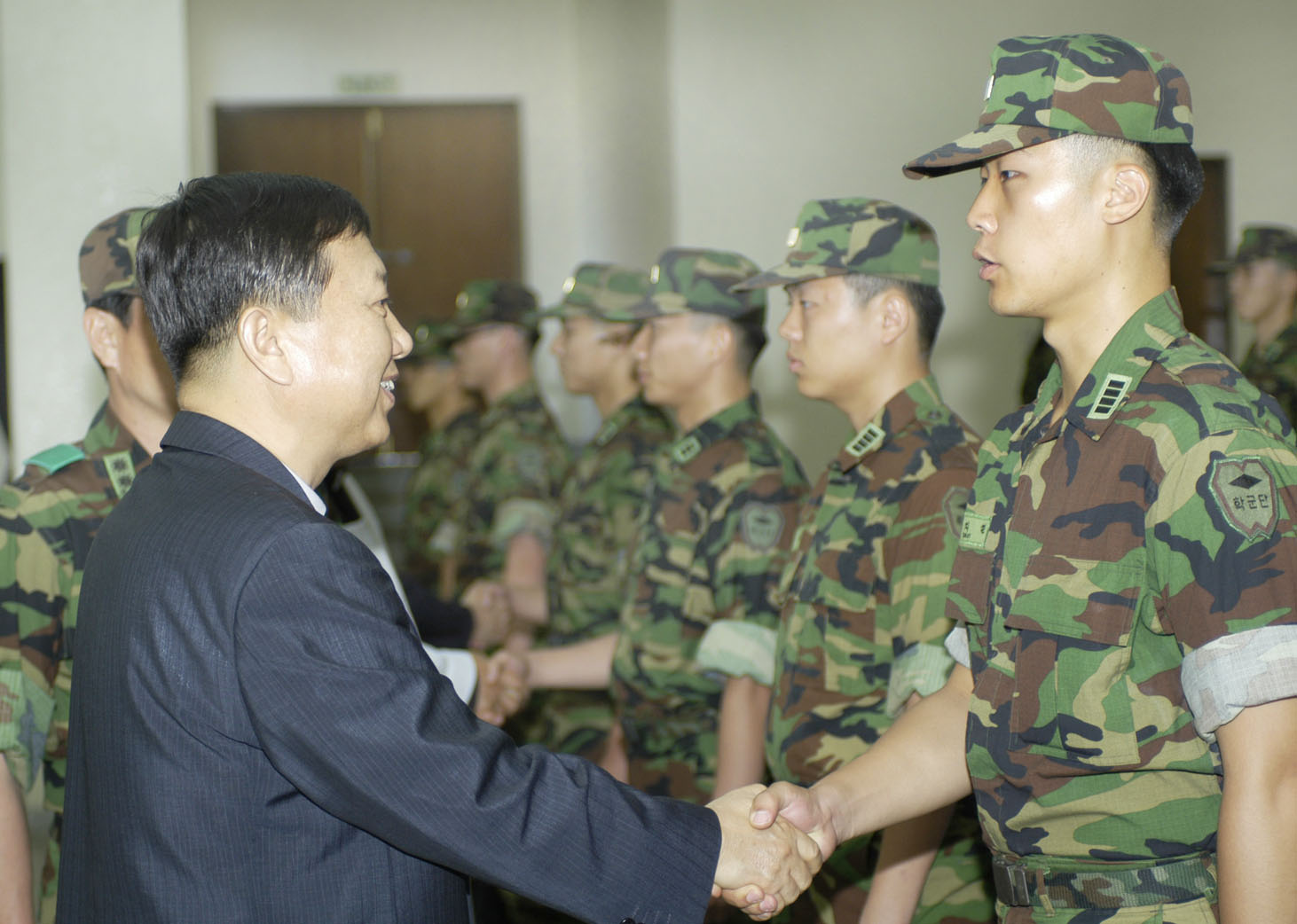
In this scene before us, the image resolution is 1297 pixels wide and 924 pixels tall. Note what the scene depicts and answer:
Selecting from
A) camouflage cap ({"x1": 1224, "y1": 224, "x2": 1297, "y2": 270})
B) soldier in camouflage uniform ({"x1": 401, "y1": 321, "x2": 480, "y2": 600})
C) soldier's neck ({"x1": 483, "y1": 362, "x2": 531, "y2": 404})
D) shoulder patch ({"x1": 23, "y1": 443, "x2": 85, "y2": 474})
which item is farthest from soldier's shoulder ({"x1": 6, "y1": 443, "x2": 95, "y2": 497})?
camouflage cap ({"x1": 1224, "y1": 224, "x2": 1297, "y2": 270})

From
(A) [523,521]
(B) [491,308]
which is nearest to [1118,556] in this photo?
(A) [523,521]

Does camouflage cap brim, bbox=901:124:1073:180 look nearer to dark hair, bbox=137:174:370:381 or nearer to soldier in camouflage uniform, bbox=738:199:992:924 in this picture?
soldier in camouflage uniform, bbox=738:199:992:924

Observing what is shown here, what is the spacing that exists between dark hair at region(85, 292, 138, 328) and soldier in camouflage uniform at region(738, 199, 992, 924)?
1170 mm

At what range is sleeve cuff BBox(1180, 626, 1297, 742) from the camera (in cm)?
120

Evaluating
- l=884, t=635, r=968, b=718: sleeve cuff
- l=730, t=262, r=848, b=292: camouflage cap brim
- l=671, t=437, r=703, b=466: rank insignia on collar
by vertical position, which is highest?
l=730, t=262, r=848, b=292: camouflage cap brim

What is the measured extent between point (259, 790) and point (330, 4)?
6.10 metres

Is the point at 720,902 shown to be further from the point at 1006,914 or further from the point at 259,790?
the point at 259,790

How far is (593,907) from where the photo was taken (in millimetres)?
1295

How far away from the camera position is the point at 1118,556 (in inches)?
52.5

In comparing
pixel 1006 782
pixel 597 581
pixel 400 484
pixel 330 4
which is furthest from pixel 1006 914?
pixel 330 4

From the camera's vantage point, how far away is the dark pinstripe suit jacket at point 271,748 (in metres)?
1.17

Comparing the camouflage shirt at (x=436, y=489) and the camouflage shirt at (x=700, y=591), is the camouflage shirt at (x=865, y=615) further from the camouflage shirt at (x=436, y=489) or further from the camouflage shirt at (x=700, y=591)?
the camouflage shirt at (x=436, y=489)

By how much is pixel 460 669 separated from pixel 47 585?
78cm

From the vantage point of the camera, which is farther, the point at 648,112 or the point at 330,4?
the point at 330,4
